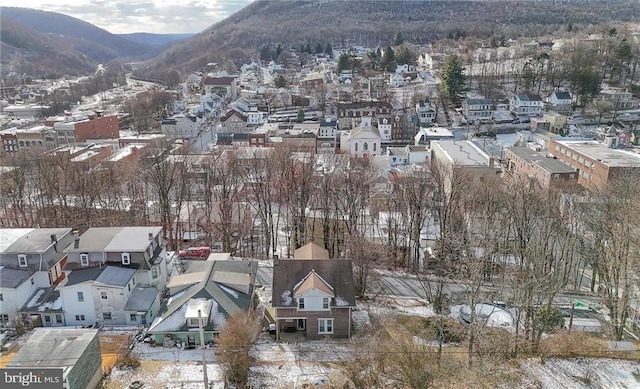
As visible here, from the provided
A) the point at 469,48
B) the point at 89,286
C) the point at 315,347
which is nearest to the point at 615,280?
the point at 315,347

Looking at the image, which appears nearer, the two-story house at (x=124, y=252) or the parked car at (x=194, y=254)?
the two-story house at (x=124, y=252)

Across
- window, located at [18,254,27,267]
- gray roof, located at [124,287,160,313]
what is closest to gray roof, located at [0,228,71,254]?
window, located at [18,254,27,267]

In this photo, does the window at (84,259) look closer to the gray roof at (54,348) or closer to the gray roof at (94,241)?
the gray roof at (94,241)

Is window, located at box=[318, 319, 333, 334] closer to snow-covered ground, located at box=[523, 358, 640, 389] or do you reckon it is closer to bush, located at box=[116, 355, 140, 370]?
bush, located at box=[116, 355, 140, 370]

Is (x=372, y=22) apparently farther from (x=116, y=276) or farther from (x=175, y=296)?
(x=175, y=296)

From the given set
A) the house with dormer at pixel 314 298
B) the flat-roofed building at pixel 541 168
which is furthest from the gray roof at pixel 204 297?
the flat-roofed building at pixel 541 168

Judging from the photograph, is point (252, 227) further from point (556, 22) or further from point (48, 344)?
point (556, 22)
